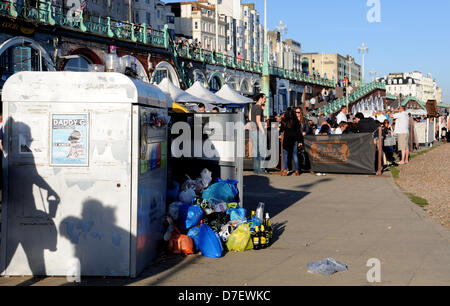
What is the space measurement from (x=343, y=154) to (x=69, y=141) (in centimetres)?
1174

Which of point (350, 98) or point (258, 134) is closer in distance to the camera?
point (258, 134)

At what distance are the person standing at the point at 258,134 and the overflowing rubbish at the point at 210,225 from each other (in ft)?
21.8

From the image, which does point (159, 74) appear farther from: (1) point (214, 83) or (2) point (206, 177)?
(2) point (206, 177)

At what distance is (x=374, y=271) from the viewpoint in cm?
578

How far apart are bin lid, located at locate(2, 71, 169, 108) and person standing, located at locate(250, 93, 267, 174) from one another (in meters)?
8.66

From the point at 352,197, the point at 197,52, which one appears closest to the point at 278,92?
the point at 197,52

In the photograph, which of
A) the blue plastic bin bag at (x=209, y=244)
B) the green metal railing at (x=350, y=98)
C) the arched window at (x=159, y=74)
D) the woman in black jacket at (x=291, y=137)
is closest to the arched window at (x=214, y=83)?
the arched window at (x=159, y=74)

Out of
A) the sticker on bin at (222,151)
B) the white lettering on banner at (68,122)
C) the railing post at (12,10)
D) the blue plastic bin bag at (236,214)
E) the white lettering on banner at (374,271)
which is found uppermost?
the railing post at (12,10)

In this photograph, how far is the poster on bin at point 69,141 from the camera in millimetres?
5715

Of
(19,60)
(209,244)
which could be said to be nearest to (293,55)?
(19,60)

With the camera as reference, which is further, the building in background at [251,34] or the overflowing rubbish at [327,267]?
the building in background at [251,34]

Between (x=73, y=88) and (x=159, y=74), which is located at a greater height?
(x=159, y=74)

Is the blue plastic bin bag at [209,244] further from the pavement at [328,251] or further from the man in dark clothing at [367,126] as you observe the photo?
the man in dark clothing at [367,126]
